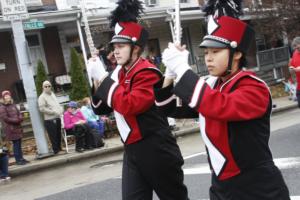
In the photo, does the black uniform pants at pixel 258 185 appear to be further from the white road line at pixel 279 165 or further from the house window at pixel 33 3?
the house window at pixel 33 3

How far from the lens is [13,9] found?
1116 centimetres

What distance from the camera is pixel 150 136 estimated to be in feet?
13.2

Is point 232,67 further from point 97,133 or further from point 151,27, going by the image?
point 151,27

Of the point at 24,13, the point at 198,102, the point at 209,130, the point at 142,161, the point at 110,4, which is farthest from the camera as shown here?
the point at 110,4

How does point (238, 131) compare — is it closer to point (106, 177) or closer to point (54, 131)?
point (106, 177)

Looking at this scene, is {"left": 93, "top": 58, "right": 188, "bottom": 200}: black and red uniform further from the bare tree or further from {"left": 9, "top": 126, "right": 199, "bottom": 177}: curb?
the bare tree

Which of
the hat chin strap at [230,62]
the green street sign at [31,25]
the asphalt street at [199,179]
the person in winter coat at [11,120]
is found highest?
the green street sign at [31,25]

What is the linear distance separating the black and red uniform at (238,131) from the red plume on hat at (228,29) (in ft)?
0.61

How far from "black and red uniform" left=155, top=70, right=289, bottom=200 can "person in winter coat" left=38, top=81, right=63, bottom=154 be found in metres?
9.11

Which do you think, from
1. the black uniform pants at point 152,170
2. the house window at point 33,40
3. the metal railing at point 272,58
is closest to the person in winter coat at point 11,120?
the black uniform pants at point 152,170

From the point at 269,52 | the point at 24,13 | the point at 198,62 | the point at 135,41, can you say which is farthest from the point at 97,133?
the point at 269,52

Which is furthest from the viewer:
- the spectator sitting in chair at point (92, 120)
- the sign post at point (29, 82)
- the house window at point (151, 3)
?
the house window at point (151, 3)

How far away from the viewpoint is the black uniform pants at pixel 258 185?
9.64 feet

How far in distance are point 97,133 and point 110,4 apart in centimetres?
1048
